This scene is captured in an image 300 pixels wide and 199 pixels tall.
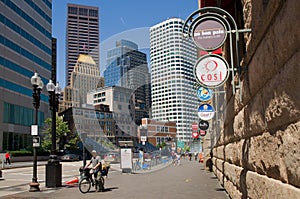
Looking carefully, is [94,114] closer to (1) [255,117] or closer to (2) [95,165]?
(2) [95,165]

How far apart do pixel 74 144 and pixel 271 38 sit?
66.6 m

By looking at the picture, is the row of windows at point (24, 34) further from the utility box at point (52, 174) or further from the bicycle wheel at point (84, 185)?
the bicycle wheel at point (84, 185)

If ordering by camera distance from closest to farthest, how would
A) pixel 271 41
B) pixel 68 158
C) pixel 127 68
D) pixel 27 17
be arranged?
pixel 271 41, pixel 127 68, pixel 68 158, pixel 27 17

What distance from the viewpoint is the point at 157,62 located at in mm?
16578

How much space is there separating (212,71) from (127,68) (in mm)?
10215

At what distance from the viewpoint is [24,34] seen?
223ft

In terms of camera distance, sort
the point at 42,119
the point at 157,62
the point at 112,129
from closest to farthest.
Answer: the point at 157,62
the point at 112,129
the point at 42,119

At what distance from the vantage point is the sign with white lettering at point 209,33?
6.75 meters

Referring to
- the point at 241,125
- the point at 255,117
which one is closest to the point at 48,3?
the point at 241,125

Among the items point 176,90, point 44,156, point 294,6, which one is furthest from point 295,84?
point 44,156

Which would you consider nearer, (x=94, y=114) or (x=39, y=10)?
(x=94, y=114)

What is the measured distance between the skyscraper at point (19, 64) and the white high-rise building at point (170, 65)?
42.0 meters

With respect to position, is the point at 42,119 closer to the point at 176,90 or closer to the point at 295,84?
the point at 176,90

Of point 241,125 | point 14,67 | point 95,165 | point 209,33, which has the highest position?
point 14,67
